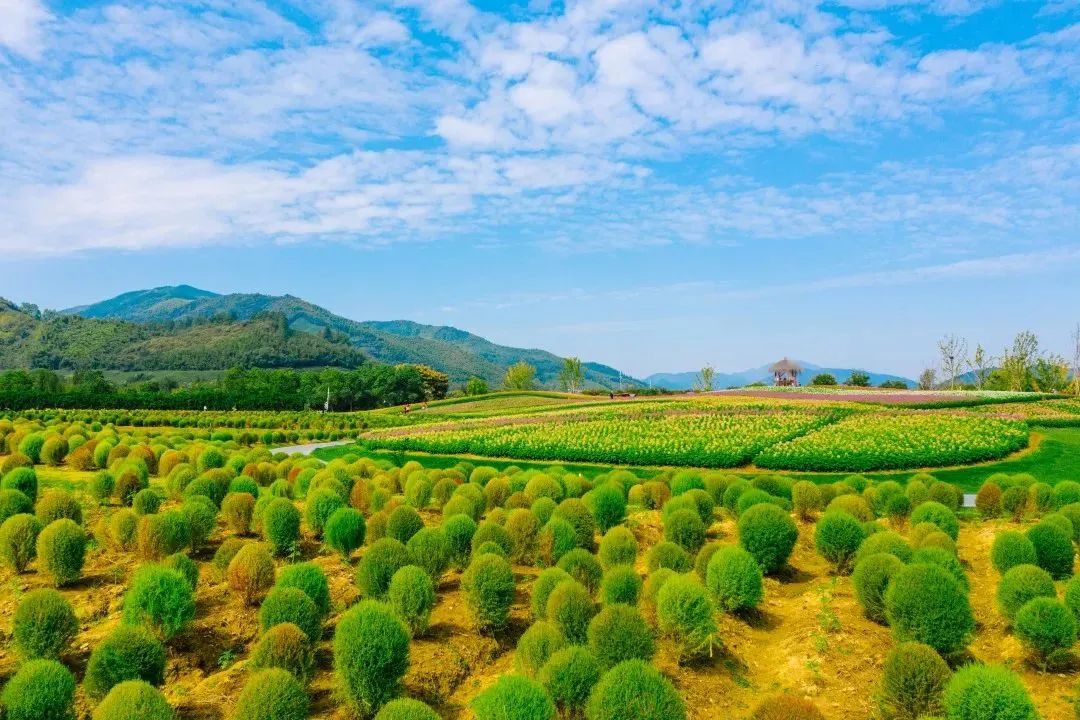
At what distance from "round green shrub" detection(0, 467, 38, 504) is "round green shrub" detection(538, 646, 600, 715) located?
34.5 ft

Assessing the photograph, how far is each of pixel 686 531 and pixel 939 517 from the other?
11.5 ft

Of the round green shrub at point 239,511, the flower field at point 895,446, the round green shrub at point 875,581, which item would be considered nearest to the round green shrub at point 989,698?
the round green shrub at point 875,581

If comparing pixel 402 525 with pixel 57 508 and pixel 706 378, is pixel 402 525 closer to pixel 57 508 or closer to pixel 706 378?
pixel 57 508

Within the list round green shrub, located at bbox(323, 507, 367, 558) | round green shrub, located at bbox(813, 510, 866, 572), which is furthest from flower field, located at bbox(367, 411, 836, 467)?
round green shrub, located at bbox(323, 507, 367, 558)

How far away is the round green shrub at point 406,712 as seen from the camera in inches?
188

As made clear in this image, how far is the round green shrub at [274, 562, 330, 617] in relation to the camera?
7129 mm

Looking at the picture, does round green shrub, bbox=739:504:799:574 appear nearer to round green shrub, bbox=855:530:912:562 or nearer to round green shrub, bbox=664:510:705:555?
round green shrub, bbox=664:510:705:555

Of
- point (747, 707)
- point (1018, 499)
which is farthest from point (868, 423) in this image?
point (747, 707)

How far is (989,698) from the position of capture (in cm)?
486

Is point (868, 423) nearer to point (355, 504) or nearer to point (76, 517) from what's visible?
point (355, 504)

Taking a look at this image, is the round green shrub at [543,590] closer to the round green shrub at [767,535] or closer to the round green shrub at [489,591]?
the round green shrub at [489,591]

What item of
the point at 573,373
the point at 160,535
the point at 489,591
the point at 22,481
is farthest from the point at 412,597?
the point at 573,373

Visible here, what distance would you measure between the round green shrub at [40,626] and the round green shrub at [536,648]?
4250 mm

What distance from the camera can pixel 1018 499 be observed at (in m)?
11.7
